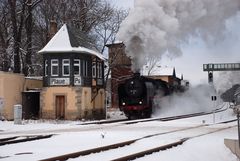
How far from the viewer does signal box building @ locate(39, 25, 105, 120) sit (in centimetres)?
3778

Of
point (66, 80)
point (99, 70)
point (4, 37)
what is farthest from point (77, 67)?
point (4, 37)

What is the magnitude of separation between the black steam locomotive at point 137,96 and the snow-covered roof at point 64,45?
432 cm

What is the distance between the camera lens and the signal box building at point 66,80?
37.8 m

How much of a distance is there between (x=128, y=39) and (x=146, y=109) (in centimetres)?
698

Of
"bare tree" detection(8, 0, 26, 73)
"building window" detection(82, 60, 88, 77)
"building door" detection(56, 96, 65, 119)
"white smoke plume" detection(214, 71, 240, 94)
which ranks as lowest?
"building door" detection(56, 96, 65, 119)

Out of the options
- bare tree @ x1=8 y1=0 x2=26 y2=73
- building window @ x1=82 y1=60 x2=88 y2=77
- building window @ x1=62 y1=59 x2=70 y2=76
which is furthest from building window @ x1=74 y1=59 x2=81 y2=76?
bare tree @ x1=8 y1=0 x2=26 y2=73

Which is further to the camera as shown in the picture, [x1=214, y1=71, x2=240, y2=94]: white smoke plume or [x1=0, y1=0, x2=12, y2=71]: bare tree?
[x1=214, y1=71, x2=240, y2=94]: white smoke plume

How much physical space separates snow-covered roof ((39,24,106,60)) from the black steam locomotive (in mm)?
4316

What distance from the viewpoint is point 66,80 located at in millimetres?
38062

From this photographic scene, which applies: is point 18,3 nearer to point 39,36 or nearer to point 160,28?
point 39,36

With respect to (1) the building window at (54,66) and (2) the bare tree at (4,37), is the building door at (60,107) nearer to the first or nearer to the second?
(1) the building window at (54,66)

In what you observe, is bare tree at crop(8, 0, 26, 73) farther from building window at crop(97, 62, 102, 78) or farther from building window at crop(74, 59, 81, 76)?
building window at crop(74, 59, 81, 76)

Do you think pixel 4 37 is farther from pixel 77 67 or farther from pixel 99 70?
pixel 77 67

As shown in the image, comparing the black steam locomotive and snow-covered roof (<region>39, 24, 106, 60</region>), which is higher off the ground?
snow-covered roof (<region>39, 24, 106, 60</region>)
